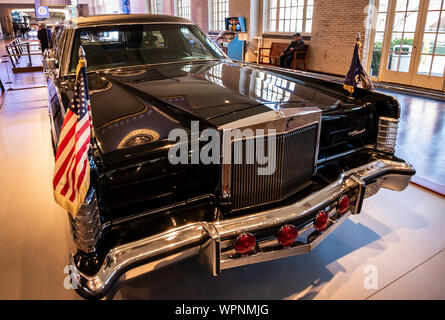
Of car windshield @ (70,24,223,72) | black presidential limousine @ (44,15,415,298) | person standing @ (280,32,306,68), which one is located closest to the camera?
black presidential limousine @ (44,15,415,298)

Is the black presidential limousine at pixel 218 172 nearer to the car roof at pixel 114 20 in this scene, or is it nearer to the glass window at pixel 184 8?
the car roof at pixel 114 20

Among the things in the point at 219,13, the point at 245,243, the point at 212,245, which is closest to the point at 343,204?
the point at 245,243

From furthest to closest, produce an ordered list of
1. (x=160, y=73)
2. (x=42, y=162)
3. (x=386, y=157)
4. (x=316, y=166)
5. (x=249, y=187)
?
(x=42, y=162) < (x=160, y=73) < (x=386, y=157) < (x=316, y=166) < (x=249, y=187)

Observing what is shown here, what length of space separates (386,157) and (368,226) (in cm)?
65

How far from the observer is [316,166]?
7.11ft

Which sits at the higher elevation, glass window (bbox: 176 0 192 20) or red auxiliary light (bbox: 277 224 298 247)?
glass window (bbox: 176 0 192 20)

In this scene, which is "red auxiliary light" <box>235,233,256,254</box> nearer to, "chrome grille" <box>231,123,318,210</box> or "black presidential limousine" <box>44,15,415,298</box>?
"black presidential limousine" <box>44,15,415,298</box>

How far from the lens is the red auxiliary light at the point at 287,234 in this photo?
1.72m

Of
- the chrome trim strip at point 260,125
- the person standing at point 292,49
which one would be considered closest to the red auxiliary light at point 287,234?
the chrome trim strip at point 260,125

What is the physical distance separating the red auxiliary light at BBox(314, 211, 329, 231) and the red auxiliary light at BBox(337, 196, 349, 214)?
0.49 feet

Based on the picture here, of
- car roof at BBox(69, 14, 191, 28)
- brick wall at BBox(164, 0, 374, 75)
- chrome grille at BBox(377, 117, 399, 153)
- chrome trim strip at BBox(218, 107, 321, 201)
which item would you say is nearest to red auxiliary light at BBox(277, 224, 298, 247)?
chrome trim strip at BBox(218, 107, 321, 201)

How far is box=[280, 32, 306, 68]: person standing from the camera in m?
10.1

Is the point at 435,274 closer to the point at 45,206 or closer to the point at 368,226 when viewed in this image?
the point at 368,226
